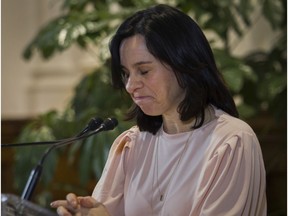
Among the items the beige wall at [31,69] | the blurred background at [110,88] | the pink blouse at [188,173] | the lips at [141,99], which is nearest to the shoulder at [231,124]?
the pink blouse at [188,173]

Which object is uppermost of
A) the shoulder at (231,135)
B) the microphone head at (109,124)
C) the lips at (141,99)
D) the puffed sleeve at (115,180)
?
the lips at (141,99)

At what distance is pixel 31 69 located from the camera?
417 centimetres

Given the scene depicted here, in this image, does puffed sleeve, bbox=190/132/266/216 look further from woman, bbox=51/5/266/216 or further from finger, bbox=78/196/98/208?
finger, bbox=78/196/98/208

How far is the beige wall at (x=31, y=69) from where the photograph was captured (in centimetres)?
409

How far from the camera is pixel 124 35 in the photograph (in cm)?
152

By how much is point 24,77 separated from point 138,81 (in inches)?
109

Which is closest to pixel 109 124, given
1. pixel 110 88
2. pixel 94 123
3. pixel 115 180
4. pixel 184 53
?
pixel 94 123

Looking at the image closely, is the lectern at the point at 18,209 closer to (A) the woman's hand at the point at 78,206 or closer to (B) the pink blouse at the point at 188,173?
(A) the woman's hand at the point at 78,206

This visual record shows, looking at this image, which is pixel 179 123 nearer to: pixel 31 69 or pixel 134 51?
pixel 134 51

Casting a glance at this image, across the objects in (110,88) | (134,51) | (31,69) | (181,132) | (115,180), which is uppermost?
(134,51)

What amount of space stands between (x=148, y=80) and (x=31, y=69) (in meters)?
2.78

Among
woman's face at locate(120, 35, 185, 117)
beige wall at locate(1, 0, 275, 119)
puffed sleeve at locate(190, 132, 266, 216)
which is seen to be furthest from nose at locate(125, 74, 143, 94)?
beige wall at locate(1, 0, 275, 119)

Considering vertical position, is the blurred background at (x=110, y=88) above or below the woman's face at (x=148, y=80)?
below

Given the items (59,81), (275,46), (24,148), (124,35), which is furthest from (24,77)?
(124,35)
